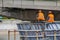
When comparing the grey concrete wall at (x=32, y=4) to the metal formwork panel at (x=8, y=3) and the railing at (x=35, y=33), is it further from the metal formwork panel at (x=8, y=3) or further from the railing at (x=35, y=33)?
the railing at (x=35, y=33)

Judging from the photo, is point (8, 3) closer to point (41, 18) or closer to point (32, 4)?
point (32, 4)

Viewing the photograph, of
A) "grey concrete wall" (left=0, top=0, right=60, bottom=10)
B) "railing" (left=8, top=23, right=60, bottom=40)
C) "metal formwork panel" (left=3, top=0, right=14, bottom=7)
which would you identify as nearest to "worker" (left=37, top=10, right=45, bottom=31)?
"railing" (left=8, top=23, right=60, bottom=40)

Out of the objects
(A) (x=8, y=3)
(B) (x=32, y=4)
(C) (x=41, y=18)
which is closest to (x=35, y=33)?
(B) (x=32, y=4)

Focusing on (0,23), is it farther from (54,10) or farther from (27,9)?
(54,10)

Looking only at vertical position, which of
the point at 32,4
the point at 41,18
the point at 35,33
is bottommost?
the point at 35,33

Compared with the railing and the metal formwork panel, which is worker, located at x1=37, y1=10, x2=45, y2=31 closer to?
the railing

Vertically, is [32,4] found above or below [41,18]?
above

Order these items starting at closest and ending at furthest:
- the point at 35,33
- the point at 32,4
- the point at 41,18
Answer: the point at 41,18
the point at 32,4
the point at 35,33

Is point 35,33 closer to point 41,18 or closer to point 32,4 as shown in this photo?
point 32,4

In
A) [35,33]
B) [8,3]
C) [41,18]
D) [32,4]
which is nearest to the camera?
[41,18]

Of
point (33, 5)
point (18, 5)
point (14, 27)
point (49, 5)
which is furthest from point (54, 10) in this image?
point (14, 27)

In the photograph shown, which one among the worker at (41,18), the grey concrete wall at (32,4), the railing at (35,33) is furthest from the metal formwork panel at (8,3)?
the railing at (35,33)

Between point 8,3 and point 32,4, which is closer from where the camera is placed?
point 8,3

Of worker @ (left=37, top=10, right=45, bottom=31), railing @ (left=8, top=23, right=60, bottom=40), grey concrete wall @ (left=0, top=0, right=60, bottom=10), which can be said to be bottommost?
railing @ (left=8, top=23, right=60, bottom=40)
